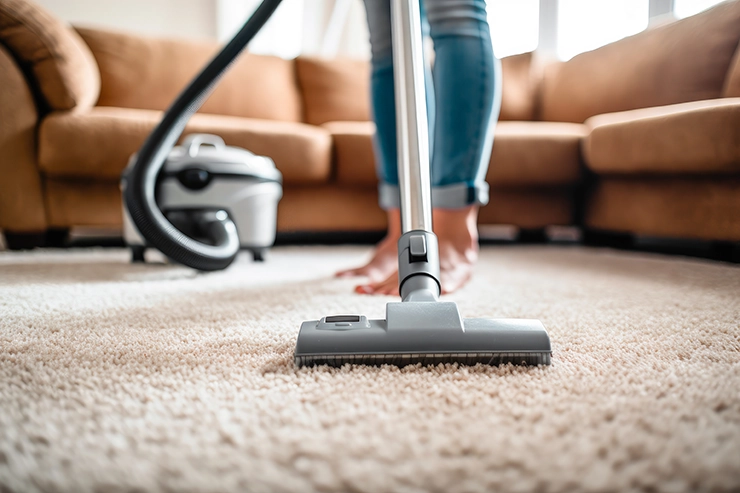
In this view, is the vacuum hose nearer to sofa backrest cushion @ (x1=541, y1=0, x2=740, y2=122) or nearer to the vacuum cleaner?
the vacuum cleaner

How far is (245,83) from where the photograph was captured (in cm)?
192

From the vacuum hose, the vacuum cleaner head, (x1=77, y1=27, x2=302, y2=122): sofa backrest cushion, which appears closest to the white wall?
(x1=77, y1=27, x2=302, y2=122): sofa backrest cushion

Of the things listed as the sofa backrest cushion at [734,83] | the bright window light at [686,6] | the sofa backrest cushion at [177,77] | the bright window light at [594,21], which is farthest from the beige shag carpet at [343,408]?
the bright window light at [594,21]

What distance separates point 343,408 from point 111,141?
126cm

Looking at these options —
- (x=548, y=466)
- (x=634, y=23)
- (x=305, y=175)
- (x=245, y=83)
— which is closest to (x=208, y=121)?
(x=305, y=175)

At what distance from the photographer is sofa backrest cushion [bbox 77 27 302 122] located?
5.70ft

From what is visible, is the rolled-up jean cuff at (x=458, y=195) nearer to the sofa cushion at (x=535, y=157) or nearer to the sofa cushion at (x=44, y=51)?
the sofa cushion at (x=535, y=157)

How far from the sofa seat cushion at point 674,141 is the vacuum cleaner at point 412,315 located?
0.80m

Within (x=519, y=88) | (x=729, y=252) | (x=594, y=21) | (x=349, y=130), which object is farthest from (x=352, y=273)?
(x=594, y=21)

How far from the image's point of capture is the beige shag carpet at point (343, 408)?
0.79 feet

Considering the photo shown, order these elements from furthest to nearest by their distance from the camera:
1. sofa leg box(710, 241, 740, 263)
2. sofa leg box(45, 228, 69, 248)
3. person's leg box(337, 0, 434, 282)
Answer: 1. sofa leg box(45, 228, 69, 248)
2. sofa leg box(710, 241, 740, 263)
3. person's leg box(337, 0, 434, 282)

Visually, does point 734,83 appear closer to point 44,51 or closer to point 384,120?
point 384,120

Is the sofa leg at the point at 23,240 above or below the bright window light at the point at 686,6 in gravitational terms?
below

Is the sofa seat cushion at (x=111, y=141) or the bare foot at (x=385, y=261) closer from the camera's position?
the bare foot at (x=385, y=261)
